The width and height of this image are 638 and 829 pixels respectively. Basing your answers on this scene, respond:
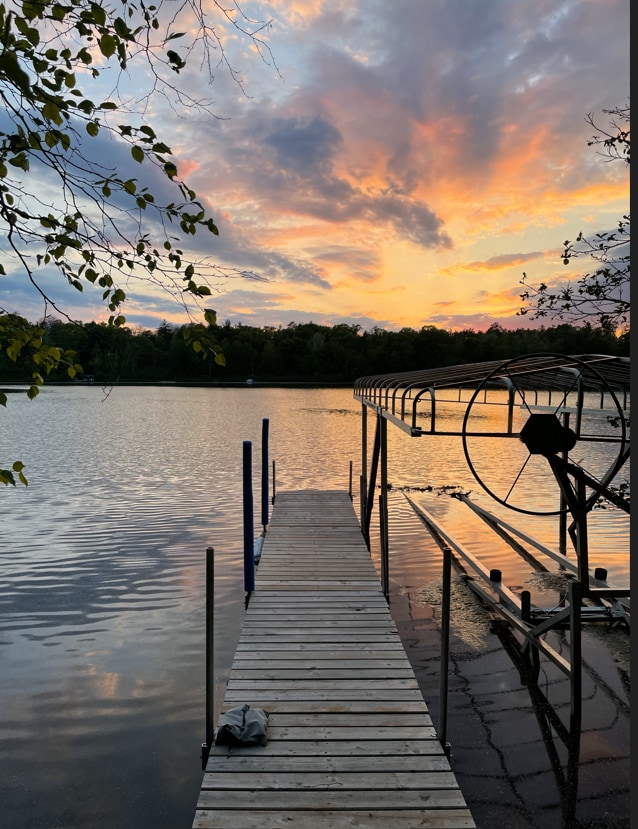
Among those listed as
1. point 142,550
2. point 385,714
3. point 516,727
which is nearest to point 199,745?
point 385,714

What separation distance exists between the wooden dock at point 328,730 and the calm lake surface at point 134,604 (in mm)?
1108

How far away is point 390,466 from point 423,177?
11967 mm

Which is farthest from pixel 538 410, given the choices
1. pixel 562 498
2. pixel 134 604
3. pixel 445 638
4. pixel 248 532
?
pixel 134 604

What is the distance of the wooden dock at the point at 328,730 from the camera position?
386 cm

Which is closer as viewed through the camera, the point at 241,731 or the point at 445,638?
the point at 241,731

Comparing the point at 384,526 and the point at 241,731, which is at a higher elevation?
the point at 384,526

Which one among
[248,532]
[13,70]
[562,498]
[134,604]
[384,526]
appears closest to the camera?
[13,70]

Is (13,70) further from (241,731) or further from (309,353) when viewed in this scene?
(309,353)

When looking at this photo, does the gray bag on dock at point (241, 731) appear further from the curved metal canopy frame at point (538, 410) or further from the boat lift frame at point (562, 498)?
the curved metal canopy frame at point (538, 410)

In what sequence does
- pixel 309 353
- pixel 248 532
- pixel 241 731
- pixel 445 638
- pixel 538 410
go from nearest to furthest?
pixel 241 731 → pixel 445 638 → pixel 248 532 → pixel 538 410 → pixel 309 353

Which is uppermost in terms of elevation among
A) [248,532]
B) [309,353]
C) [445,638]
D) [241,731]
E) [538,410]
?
[309,353]

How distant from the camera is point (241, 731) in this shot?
179 inches

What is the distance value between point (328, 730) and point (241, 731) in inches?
28.6

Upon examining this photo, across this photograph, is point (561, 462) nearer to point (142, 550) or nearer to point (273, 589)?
point (273, 589)
